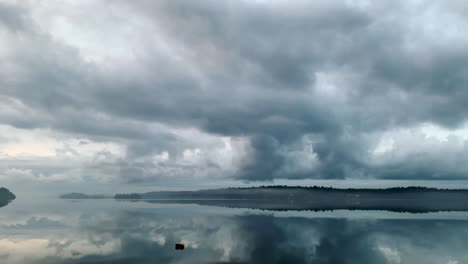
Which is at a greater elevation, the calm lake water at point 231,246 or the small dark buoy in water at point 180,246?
the small dark buoy in water at point 180,246

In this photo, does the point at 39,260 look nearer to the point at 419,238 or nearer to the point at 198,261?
the point at 198,261

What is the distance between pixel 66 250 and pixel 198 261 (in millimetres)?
23437

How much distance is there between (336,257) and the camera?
46812mm

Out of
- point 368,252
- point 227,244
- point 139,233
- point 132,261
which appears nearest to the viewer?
point 132,261

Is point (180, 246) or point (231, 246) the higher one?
point (180, 246)

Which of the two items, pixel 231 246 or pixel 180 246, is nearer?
pixel 180 246

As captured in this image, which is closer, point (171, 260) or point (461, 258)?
point (171, 260)

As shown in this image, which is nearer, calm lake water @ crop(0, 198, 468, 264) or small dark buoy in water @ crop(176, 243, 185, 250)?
calm lake water @ crop(0, 198, 468, 264)

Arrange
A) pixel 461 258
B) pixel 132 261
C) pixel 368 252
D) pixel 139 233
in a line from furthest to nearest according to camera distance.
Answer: pixel 139 233, pixel 368 252, pixel 461 258, pixel 132 261

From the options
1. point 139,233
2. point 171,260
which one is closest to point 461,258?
point 171,260

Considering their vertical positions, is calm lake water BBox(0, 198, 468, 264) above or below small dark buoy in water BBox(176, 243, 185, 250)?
below

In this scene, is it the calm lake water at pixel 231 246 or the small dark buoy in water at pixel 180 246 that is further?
the small dark buoy in water at pixel 180 246

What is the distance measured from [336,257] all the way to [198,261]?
66.4 feet

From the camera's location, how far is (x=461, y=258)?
1837 inches
